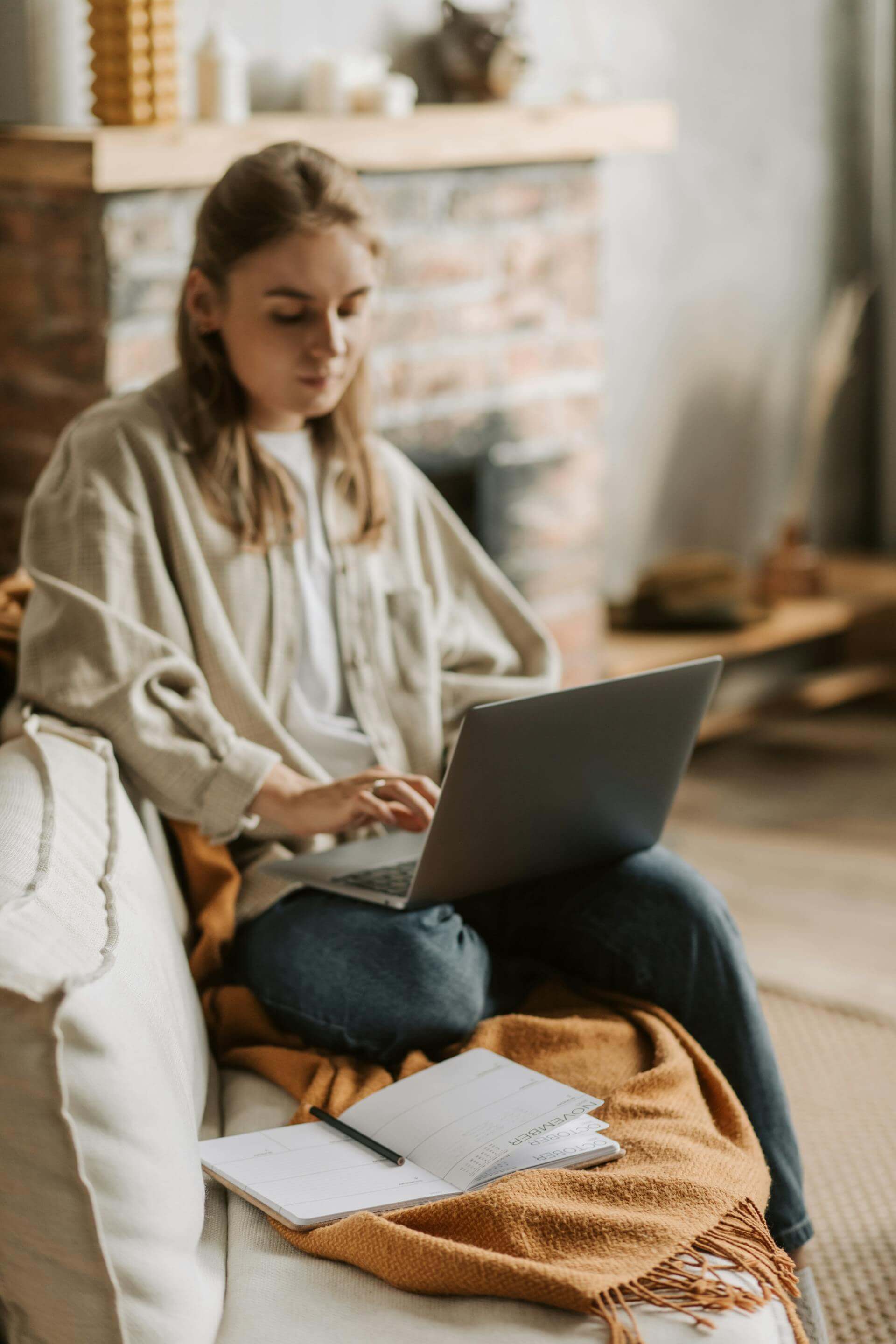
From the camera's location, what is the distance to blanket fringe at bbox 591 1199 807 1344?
3.10 ft

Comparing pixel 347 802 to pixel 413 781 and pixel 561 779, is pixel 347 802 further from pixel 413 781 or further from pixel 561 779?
pixel 561 779

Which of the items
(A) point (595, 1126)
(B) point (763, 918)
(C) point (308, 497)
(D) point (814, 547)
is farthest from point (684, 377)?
(A) point (595, 1126)

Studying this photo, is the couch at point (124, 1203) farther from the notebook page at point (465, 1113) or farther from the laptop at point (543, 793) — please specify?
the laptop at point (543, 793)

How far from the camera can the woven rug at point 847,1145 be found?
1.52 metres

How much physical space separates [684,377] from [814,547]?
72cm

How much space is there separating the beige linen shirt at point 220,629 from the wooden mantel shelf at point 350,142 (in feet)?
1.62

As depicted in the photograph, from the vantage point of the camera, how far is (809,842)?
9.43 ft

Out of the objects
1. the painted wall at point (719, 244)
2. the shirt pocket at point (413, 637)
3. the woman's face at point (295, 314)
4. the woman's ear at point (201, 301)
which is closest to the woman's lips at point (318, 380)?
the woman's face at point (295, 314)

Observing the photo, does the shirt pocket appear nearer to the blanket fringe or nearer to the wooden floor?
the blanket fringe

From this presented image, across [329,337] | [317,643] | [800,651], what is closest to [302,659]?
[317,643]

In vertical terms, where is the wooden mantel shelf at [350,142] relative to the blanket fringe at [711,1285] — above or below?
above

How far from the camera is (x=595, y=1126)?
1.15m

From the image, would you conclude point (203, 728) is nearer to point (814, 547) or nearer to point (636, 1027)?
point (636, 1027)

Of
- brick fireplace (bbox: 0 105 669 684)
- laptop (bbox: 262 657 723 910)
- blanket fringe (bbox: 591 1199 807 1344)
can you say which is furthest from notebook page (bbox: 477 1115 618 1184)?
brick fireplace (bbox: 0 105 669 684)
